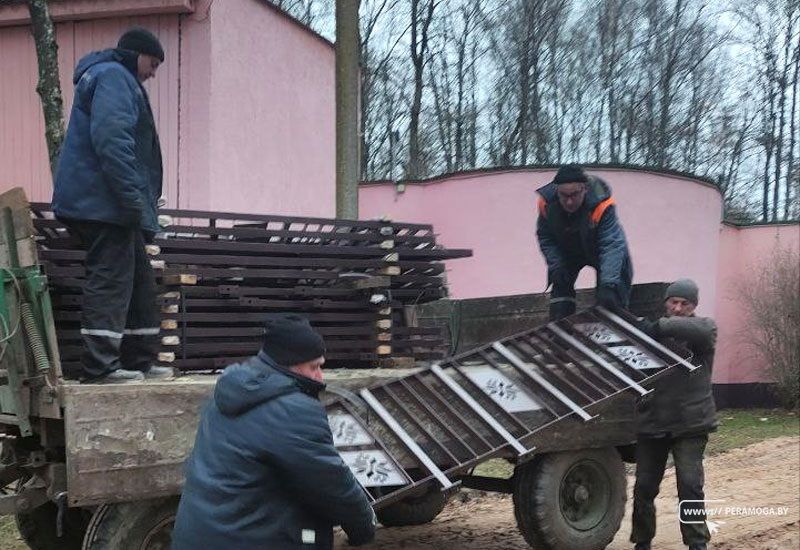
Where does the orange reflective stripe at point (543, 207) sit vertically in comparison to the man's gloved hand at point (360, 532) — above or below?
above

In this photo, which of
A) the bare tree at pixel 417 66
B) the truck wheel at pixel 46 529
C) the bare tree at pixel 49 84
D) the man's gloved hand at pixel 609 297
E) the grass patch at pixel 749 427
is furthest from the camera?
the bare tree at pixel 417 66

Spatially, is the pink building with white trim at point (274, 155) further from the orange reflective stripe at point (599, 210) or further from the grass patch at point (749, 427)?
the orange reflective stripe at point (599, 210)

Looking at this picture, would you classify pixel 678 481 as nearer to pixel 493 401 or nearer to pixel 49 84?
pixel 493 401

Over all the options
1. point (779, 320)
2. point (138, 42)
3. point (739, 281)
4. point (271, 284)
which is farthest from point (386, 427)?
point (739, 281)

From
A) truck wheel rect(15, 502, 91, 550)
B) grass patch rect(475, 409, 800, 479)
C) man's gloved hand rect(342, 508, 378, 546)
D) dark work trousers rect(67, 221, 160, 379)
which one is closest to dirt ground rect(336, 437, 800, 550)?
grass patch rect(475, 409, 800, 479)

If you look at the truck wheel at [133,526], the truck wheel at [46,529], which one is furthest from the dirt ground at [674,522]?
the truck wheel at [133,526]

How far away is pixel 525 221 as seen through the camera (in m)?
14.0

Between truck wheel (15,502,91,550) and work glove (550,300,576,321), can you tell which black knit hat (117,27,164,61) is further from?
work glove (550,300,576,321)

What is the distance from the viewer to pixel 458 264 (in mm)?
14414

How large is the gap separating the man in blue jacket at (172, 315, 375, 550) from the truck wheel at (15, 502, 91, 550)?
2693 millimetres

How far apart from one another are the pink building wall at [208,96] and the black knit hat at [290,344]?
7.44m

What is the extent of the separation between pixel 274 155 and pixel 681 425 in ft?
23.7

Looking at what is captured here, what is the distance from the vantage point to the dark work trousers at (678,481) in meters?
5.66

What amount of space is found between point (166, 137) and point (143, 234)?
5.65 meters
